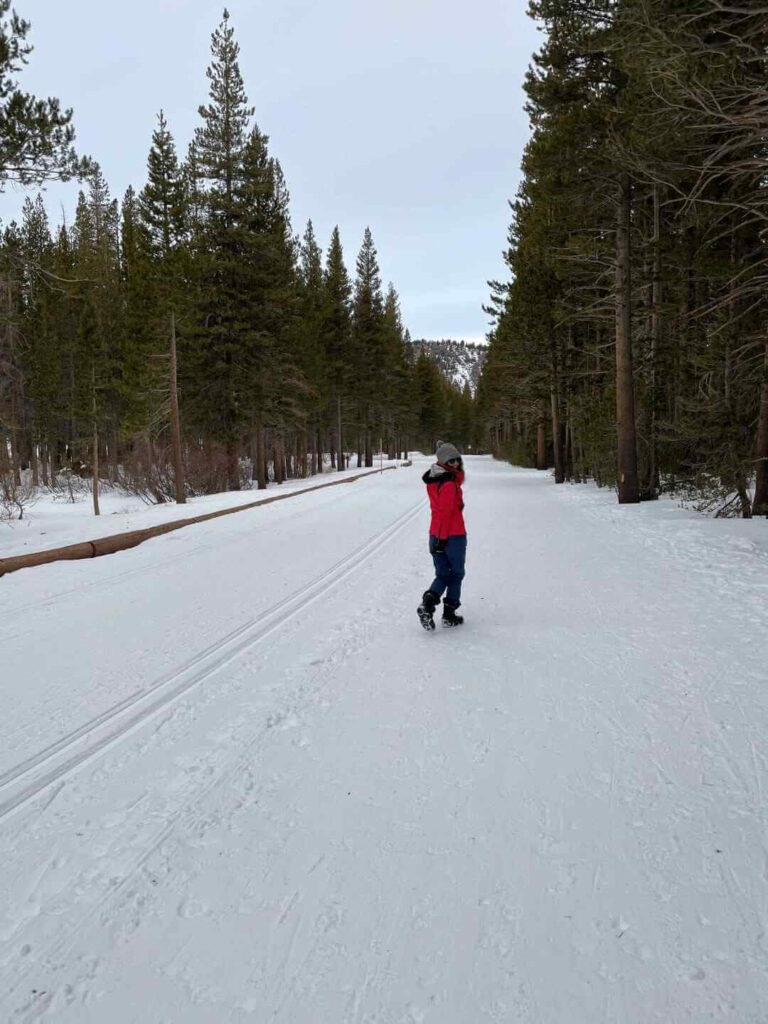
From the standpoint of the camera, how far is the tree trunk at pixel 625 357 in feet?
48.4

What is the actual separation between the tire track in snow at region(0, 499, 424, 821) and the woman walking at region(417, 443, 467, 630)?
A: 4.99 ft

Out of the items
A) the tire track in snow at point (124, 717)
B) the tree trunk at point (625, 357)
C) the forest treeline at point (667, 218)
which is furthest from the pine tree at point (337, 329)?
the tire track in snow at point (124, 717)

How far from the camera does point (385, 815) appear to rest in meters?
2.80

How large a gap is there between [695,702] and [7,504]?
22248mm

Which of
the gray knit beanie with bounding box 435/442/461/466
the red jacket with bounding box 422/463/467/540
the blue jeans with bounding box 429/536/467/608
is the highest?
the gray knit beanie with bounding box 435/442/461/466

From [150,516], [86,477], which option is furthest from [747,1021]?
[86,477]

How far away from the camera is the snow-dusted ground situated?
76.4 inches

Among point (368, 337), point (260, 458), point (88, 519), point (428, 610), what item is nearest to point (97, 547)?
point (428, 610)

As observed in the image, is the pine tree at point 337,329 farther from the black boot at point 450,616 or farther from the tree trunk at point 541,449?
the black boot at point 450,616

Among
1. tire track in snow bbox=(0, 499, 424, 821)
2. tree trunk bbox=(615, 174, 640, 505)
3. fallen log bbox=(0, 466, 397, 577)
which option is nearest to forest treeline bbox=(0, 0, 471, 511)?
fallen log bbox=(0, 466, 397, 577)

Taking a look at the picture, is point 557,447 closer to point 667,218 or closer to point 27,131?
point 667,218

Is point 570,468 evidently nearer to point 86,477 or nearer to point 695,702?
point 695,702

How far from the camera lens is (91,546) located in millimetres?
9938

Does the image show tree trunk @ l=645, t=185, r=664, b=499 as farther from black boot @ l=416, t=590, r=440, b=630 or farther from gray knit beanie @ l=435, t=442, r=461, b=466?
black boot @ l=416, t=590, r=440, b=630
